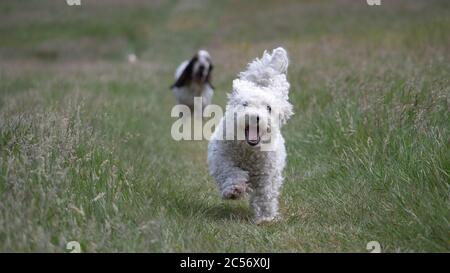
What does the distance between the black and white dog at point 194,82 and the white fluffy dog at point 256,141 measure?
21.4 ft

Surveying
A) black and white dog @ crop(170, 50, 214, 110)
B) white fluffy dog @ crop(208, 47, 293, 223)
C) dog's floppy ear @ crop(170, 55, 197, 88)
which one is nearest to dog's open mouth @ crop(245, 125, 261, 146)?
white fluffy dog @ crop(208, 47, 293, 223)

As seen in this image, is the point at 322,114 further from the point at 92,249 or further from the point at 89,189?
the point at 92,249

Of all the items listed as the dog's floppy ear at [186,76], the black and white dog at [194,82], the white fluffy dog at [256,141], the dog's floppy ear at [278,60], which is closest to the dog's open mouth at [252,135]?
the white fluffy dog at [256,141]

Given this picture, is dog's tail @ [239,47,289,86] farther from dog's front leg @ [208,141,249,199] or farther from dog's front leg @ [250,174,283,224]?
dog's front leg @ [250,174,283,224]

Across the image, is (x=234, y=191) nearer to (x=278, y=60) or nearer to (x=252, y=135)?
(x=252, y=135)

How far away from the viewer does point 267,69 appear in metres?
6.20

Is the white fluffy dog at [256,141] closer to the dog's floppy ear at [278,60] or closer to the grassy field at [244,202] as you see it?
the dog's floppy ear at [278,60]

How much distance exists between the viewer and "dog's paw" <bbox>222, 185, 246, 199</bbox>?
5.77m

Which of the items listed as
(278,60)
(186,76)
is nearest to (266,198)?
(278,60)

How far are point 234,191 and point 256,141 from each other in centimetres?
54

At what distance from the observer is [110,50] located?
93.9ft

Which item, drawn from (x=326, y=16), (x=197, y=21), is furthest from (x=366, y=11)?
(x=197, y=21)

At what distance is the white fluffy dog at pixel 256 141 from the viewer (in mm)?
5590
